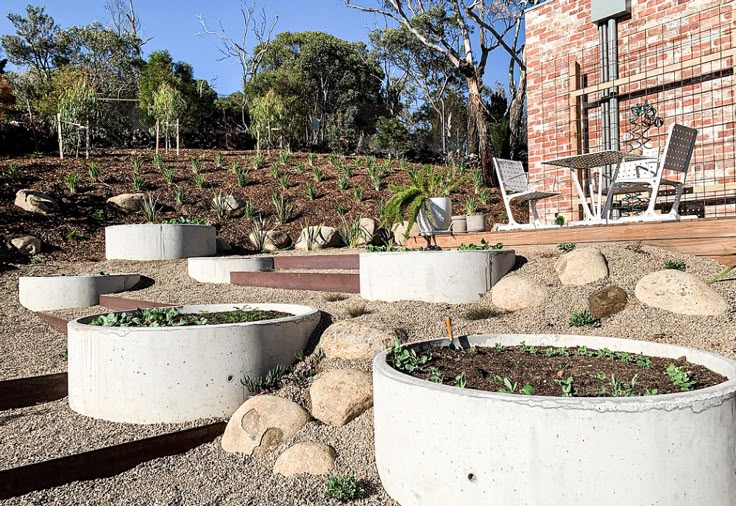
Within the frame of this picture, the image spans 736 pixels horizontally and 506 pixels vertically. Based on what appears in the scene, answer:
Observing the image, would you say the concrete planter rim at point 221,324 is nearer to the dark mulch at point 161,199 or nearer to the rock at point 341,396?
the rock at point 341,396

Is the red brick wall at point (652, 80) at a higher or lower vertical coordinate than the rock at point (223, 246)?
higher

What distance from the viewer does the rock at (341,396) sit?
311 centimetres

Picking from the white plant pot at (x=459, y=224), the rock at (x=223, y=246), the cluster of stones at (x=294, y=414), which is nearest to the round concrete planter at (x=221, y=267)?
the rock at (x=223, y=246)

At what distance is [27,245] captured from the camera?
9.16 metres

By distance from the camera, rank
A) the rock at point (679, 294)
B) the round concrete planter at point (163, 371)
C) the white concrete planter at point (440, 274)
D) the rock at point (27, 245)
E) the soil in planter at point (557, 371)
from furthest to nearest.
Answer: the rock at point (27, 245) → the white concrete planter at point (440, 274) → the rock at point (679, 294) → the round concrete planter at point (163, 371) → the soil in planter at point (557, 371)

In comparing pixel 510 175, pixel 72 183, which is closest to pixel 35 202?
pixel 72 183

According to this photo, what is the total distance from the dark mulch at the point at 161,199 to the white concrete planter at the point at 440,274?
5794 mm

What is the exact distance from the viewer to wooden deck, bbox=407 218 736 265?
4.18m

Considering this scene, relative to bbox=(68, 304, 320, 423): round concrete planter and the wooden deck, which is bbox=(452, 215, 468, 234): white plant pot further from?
bbox=(68, 304, 320, 423): round concrete planter

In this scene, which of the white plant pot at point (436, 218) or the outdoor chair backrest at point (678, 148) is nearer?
the outdoor chair backrest at point (678, 148)

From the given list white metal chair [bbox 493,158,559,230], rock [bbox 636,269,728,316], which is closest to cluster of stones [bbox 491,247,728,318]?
rock [bbox 636,269,728,316]

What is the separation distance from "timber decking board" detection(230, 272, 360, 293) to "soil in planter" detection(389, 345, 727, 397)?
8.30 ft

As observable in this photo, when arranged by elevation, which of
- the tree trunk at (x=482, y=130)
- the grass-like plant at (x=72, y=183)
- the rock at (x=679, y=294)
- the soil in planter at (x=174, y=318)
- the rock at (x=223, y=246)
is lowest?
the soil in planter at (x=174, y=318)

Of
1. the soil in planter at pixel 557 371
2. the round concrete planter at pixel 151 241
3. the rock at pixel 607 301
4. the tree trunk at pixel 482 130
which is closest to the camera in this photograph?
the soil in planter at pixel 557 371
